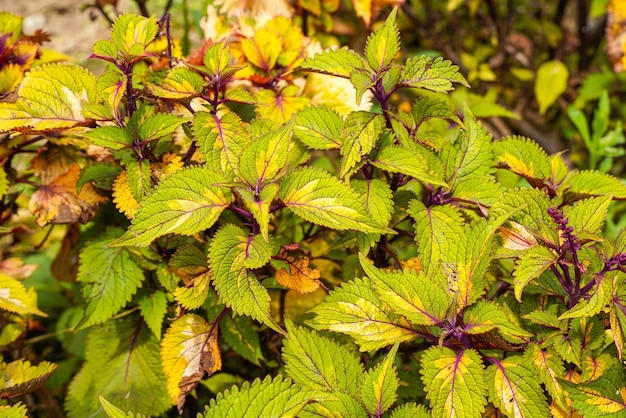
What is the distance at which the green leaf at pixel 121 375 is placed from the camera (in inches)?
44.8

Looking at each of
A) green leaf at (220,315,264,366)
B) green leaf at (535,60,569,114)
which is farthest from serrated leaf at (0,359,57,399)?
green leaf at (535,60,569,114)

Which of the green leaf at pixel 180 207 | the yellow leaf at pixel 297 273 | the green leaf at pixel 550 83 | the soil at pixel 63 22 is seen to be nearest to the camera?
the green leaf at pixel 180 207

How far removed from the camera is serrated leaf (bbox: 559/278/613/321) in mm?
756

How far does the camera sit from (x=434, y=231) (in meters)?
0.92

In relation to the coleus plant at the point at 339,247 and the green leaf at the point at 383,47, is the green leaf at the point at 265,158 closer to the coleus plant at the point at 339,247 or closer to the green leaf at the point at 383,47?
the coleus plant at the point at 339,247

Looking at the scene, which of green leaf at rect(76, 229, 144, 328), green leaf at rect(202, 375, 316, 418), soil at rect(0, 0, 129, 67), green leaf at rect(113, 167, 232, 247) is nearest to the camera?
green leaf at rect(202, 375, 316, 418)

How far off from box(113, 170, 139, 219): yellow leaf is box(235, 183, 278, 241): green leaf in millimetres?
223

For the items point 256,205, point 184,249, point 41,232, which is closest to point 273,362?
point 184,249

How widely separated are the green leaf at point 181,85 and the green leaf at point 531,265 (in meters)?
0.56

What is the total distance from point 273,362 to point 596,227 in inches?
25.7

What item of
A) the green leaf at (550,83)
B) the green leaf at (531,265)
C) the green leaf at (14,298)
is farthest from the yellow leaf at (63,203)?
the green leaf at (550,83)

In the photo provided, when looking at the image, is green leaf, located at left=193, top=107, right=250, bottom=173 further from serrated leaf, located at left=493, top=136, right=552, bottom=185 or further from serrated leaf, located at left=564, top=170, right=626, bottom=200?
serrated leaf, located at left=564, top=170, right=626, bottom=200

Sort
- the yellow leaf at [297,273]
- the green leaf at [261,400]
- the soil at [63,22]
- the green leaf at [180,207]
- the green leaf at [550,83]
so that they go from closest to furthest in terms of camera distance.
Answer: the green leaf at [261,400]
the green leaf at [180,207]
the yellow leaf at [297,273]
the green leaf at [550,83]
the soil at [63,22]

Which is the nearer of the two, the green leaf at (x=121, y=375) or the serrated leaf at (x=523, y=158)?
the serrated leaf at (x=523, y=158)
